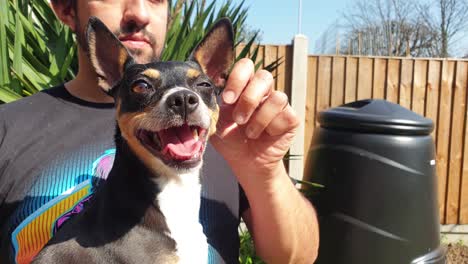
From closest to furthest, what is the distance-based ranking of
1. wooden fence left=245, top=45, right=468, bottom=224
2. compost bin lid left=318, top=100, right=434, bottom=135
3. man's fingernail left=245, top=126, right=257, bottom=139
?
man's fingernail left=245, top=126, right=257, bottom=139
compost bin lid left=318, top=100, right=434, bottom=135
wooden fence left=245, top=45, right=468, bottom=224

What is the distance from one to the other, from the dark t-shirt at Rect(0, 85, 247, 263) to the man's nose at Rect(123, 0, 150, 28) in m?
0.46

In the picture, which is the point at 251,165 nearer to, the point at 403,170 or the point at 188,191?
the point at 188,191

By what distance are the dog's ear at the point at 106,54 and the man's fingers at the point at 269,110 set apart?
29.1 inches

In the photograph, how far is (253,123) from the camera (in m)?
1.70

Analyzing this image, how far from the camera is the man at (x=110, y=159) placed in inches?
69.6

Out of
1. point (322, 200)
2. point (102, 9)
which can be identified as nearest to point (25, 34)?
point (102, 9)

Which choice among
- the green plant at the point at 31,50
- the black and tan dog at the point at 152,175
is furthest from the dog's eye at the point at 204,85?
the green plant at the point at 31,50

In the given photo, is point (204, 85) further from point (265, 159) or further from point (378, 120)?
point (378, 120)

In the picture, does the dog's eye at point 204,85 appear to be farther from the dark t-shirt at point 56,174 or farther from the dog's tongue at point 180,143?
the dark t-shirt at point 56,174

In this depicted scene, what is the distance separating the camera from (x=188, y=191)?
→ 193cm

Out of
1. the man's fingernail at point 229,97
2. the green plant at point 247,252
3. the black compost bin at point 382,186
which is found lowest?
the green plant at point 247,252

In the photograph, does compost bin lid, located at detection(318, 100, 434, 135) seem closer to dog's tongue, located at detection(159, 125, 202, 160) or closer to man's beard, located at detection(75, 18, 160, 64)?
man's beard, located at detection(75, 18, 160, 64)

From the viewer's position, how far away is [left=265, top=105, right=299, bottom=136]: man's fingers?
1.71 metres

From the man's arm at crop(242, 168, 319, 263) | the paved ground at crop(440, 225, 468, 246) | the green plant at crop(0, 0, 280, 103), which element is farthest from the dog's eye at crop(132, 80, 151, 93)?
the paved ground at crop(440, 225, 468, 246)
